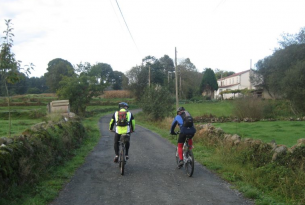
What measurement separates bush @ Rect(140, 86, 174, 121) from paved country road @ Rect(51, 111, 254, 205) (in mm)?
20532

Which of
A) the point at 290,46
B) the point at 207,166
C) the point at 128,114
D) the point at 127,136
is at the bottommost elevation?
the point at 207,166

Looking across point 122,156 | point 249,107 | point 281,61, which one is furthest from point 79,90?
point 122,156

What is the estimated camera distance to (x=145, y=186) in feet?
22.7

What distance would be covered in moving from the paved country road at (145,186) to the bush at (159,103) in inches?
808

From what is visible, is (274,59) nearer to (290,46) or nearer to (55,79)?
(290,46)

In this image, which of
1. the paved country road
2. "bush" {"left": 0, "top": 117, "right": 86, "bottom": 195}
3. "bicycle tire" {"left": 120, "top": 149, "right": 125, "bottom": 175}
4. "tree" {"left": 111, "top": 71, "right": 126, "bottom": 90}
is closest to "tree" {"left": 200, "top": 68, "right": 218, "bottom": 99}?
"tree" {"left": 111, "top": 71, "right": 126, "bottom": 90}

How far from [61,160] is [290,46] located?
41.7 metres

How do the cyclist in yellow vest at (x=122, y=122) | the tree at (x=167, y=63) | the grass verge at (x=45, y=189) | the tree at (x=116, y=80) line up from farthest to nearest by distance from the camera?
the tree at (x=116, y=80) → the tree at (x=167, y=63) → the cyclist in yellow vest at (x=122, y=122) → the grass verge at (x=45, y=189)

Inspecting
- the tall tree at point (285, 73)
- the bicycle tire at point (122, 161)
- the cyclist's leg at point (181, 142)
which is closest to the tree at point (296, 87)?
the tall tree at point (285, 73)

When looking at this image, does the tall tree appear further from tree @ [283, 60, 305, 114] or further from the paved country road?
the paved country road

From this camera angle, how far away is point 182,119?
8242mm

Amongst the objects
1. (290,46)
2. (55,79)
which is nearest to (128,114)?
(290,46)

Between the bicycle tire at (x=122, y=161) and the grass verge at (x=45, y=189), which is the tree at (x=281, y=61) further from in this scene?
the grass verge at (x=45, y=189)

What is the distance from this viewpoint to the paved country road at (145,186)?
588cm
